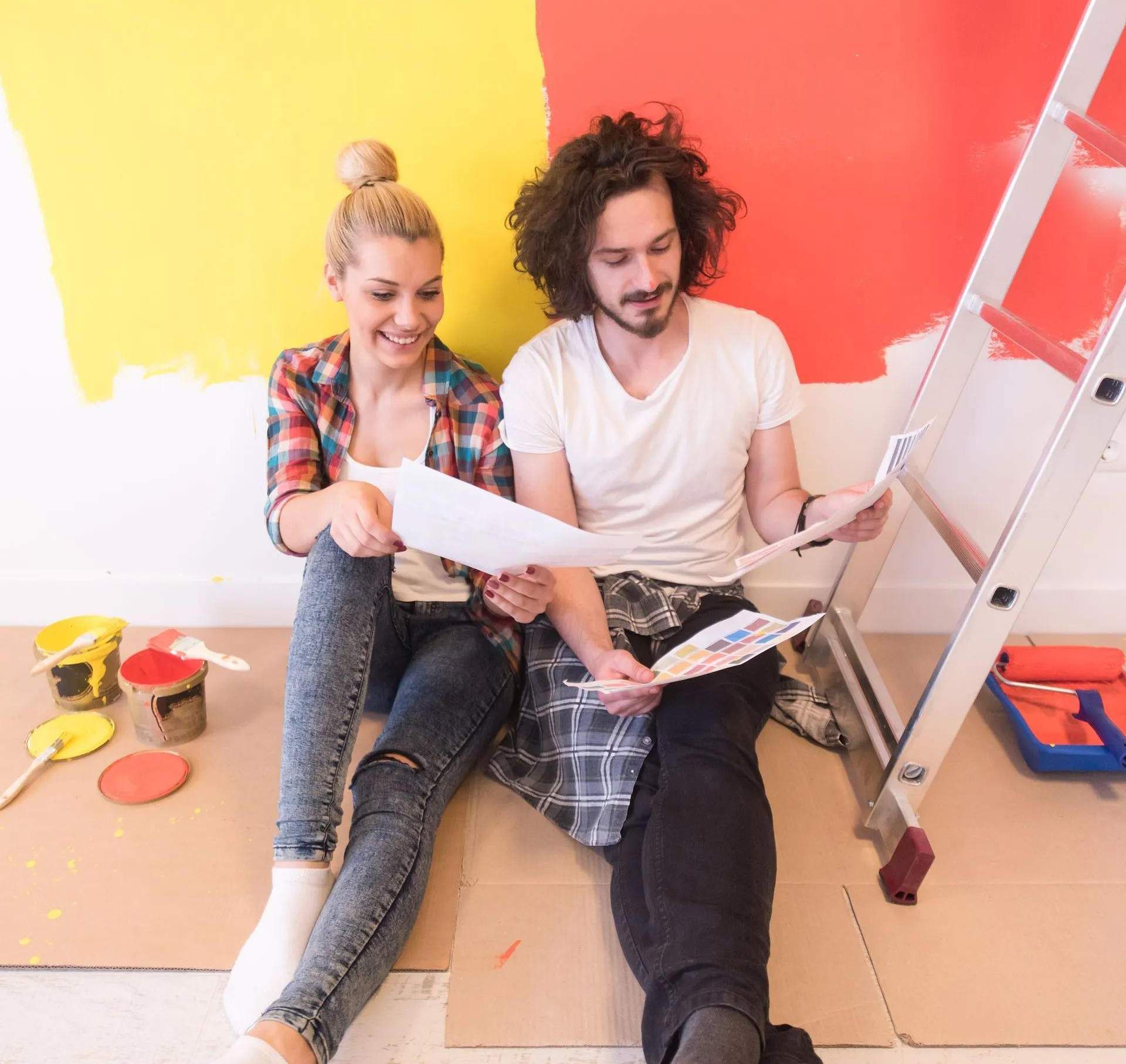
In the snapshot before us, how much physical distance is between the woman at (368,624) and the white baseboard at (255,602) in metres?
0.48

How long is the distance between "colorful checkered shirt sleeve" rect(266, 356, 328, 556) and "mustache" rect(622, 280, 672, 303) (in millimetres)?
508

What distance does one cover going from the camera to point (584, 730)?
1.27m

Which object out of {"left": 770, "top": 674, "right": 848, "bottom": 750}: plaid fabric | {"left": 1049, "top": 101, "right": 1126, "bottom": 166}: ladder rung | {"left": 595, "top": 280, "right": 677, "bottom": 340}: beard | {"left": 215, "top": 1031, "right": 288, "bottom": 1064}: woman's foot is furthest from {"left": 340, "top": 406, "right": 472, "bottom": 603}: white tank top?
{"left": 1049, "top": 101, "right": 1126, "bottom": 166}: ladder rung

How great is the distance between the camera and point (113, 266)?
1.51m

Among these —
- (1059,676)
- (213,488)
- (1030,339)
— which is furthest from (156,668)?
(1059,676)

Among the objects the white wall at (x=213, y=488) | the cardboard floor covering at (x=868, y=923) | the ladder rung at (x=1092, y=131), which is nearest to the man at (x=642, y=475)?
the cardboard floor covering at (x=868, y=923)

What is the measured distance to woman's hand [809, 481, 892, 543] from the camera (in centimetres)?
120

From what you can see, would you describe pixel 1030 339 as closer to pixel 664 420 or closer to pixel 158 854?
pixel 664 420

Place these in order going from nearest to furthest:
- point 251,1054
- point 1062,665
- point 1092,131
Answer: point 251,1054, point 1092,131, point 1062,665

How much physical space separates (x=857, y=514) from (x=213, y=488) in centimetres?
118

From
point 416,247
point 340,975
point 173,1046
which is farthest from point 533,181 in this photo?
point 173,1046

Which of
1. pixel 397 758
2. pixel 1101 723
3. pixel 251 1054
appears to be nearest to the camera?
pixel 251 1054

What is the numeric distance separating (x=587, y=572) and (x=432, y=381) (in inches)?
15.0

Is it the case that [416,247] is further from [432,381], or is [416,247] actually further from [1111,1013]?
[1111,1013]
